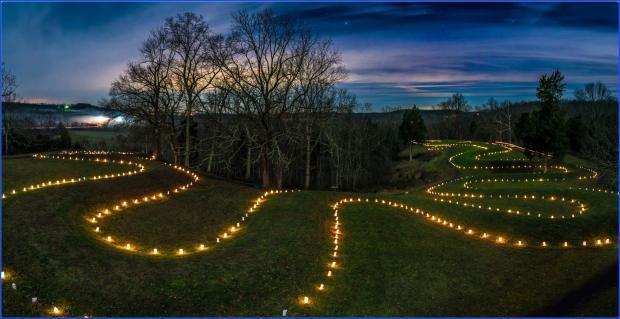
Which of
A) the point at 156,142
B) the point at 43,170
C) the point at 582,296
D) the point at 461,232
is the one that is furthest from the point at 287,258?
the point at 156,142

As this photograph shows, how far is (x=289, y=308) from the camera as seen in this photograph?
12.6 metres

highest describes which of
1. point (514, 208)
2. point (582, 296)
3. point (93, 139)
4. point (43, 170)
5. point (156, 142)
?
point (156, 142)

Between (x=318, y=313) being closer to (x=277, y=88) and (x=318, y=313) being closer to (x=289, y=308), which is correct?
(x=289, y=308)

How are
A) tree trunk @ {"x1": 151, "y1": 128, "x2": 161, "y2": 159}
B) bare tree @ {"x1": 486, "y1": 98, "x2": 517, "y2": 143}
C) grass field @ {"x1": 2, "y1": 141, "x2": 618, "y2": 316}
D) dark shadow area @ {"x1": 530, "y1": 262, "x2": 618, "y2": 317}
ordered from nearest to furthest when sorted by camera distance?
dark shadow area @ {"x1": 530, "y1": 262, "x2": 618, "y2": 317}, grass field @ {"x1": 2, "y1": 141, "x2": 618, "y2": 316}, tree trunk @ {"x1": 151, "y1": 128, "x2": 161, "y2": 159}, bare tree @ {"x1": 486, "y1": 98, "x2": 517, "y2": 143}

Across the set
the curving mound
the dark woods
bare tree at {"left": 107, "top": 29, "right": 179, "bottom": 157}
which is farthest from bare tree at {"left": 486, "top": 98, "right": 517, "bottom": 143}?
bare tree at {"left": 107, "top": 29, "right": 179, "bottom": 157}

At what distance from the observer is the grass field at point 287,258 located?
1251 cm

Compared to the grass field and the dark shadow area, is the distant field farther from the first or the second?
the dark shadow area

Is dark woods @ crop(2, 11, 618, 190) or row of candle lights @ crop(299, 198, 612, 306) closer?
row of candle lights @ crop(299, 198, 612, 306)

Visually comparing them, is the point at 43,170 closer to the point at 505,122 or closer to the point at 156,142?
the point at 156,142

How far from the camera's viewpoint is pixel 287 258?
52.9 feet

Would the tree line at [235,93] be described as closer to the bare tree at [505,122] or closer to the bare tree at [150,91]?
the bare tree at [150,91]

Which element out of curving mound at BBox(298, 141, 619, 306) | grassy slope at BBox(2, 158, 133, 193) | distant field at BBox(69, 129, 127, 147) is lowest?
curving mound at BBox(298, 141, 619, 306)

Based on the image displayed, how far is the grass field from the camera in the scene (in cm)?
1251

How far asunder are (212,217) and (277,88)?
536 inches
